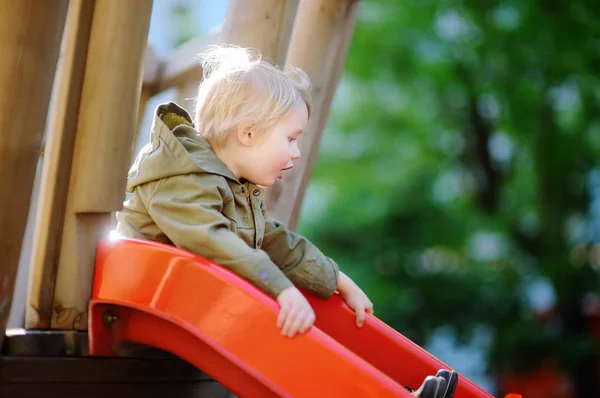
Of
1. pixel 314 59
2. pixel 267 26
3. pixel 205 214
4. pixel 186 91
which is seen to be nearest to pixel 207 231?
pixel 205 214

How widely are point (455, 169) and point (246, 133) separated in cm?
542

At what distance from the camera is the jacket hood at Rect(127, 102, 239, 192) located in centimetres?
176

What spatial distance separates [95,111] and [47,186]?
17 centimetres

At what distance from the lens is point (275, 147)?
6.17 feet

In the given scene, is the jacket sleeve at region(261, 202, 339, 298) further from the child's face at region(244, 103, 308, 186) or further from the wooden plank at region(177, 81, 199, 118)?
the wooden plank at region(177, 81, 199, 118)

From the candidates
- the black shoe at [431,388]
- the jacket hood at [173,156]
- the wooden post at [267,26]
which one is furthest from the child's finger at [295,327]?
the wooden post at [267,26]

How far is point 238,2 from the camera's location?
91.4 inches

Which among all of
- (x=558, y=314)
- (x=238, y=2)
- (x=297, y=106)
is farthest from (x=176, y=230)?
(x=558, y=314)

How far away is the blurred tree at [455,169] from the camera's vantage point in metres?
6.46

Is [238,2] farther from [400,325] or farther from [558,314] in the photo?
[558,314]

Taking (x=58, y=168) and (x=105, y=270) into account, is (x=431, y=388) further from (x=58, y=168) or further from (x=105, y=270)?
(x=58, y=168)

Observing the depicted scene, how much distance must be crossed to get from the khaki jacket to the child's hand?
47mm

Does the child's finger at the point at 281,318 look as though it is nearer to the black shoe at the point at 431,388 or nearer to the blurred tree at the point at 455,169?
the black shoe at the point at 431,388

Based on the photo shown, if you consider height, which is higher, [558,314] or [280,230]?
[280,230]
